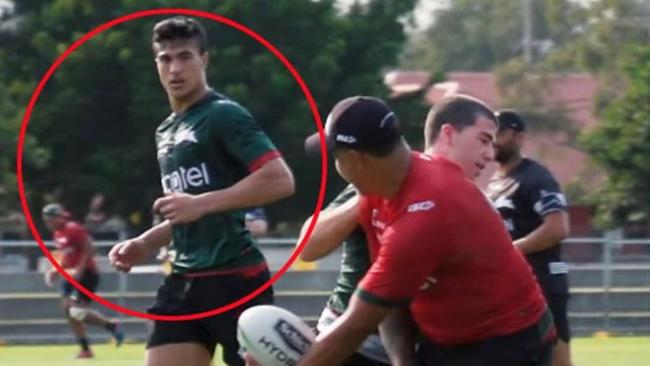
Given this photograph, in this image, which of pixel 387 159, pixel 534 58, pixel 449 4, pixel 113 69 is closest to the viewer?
pixel 387 159

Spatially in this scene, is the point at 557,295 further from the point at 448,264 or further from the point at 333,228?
the point at 448,264

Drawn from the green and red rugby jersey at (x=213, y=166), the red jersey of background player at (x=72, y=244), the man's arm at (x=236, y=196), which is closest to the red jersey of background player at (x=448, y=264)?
the man's arm at (x=236, y=196)

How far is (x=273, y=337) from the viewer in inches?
274

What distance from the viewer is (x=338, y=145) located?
641cm

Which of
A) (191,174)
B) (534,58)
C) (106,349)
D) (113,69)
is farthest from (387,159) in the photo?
(534,58)

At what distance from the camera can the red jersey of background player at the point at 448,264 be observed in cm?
635

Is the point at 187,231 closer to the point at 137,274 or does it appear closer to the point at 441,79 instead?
the point at 137,274

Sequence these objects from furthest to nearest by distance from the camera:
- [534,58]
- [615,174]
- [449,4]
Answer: [449,4], [534,58], [615,174]

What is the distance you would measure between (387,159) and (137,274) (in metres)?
20.1

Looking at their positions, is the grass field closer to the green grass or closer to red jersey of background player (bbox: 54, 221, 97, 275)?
the green grass

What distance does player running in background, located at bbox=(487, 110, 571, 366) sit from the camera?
12.2 meters

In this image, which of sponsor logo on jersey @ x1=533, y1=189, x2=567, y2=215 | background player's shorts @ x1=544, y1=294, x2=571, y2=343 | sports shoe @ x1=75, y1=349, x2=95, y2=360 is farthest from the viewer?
sports shoe @ x1=75, y1=349, x2=95, y2=360

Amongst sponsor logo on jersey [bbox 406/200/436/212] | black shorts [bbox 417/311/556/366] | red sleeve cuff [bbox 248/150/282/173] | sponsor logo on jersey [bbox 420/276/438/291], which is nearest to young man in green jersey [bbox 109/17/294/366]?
red sleeve cuff [bbox 248/150/282/173]

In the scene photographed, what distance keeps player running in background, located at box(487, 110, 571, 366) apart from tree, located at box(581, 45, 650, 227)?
96.9 ft
